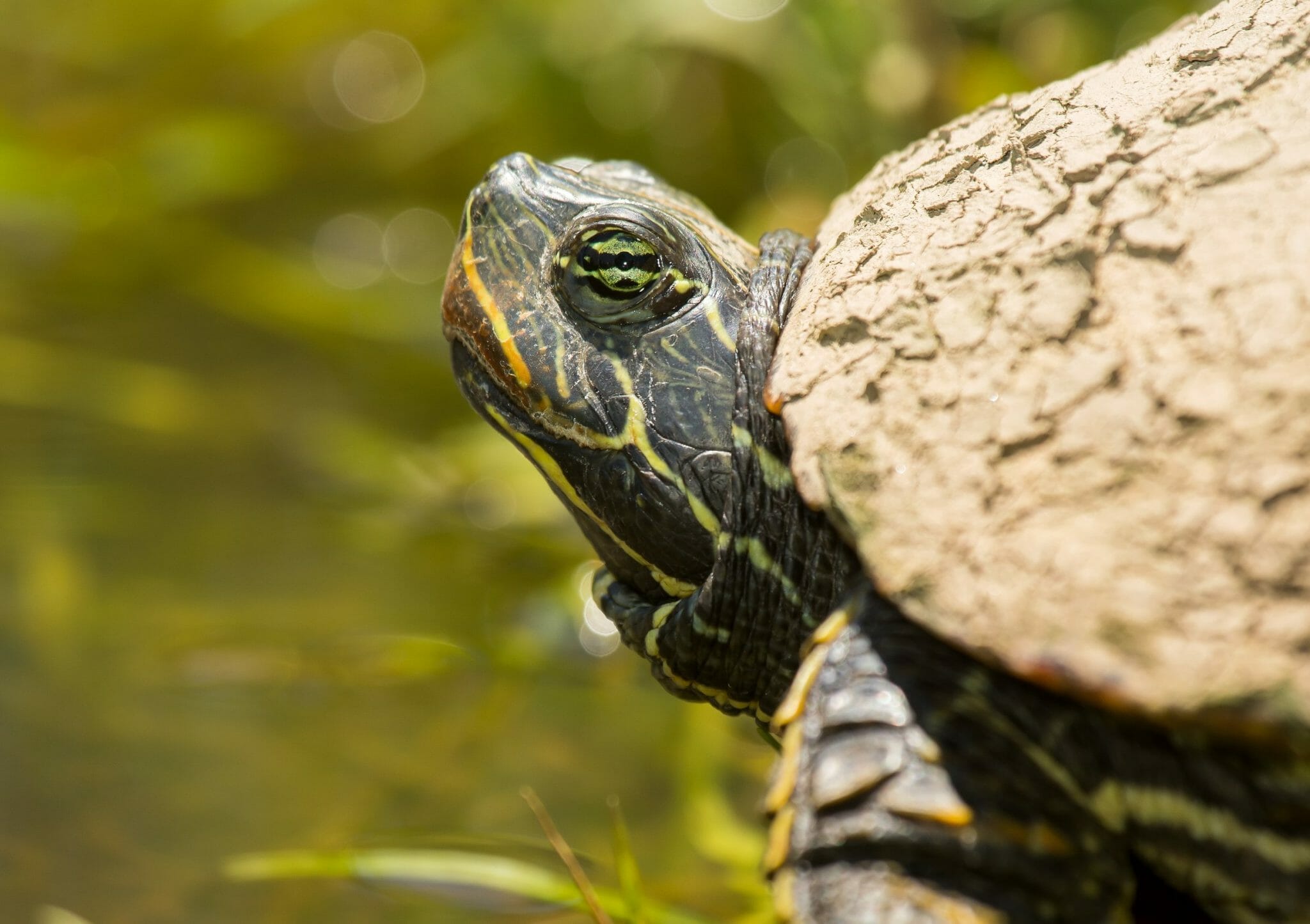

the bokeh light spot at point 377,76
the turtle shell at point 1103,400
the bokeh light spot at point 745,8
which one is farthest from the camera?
the bokeh light spot at point 377,76

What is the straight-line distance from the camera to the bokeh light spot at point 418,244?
A: 21.0ft

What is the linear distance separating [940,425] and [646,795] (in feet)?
5.76

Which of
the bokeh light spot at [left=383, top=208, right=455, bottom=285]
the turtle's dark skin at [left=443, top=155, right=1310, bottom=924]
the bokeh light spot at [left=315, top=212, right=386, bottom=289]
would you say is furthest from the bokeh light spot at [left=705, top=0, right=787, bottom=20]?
the turtle's dark skin at [left=443, top=155, right=1310, bottom=924]

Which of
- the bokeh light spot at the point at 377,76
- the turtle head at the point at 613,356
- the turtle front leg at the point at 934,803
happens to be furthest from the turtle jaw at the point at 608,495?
the bokeh light spot at the point at 377,76

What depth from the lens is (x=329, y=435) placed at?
4766mm

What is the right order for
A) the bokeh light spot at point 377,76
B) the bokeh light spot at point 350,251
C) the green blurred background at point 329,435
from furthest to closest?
the bokeh light spot at point 377,76
the bokeh light spot at point 350,251
the green blurred background at point 329,435

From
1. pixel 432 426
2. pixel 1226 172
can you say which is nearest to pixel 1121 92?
pixel 1226 172

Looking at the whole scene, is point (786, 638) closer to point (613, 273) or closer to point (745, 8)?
point (613, 273)

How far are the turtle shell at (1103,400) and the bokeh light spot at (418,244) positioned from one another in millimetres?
4885

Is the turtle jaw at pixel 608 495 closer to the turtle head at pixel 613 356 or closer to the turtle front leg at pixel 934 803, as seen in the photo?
the turtle head at pixel 613 356

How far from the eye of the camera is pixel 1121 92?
177 centimetres

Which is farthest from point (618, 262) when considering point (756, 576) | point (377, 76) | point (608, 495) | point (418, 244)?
point (377, 76)

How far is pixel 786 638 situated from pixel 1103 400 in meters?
0.60

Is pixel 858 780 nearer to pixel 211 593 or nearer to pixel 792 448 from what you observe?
pixel 792 448
